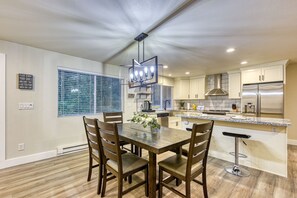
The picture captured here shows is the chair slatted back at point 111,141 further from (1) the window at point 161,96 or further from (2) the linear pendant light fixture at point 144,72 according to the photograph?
(1) the window at point 161,96

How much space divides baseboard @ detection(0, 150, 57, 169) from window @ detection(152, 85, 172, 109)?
378 cm

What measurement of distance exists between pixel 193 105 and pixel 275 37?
392 centimetres

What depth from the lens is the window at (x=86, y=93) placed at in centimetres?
352

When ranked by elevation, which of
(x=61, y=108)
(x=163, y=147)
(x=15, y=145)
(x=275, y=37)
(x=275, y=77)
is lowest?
(x=15, y=145)

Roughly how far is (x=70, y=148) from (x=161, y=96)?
3.96m

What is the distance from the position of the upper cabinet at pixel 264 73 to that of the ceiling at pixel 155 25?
0.54 m

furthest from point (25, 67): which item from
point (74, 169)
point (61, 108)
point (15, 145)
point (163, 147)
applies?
point (163, 147)

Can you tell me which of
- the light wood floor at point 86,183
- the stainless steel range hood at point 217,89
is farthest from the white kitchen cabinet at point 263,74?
the light wood floor at point 86,183

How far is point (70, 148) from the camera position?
341cm

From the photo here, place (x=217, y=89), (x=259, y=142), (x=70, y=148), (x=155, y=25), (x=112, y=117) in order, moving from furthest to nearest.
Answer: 1. (x=217, y=89)
2. (x=70, y=148)
3. (x=112, y=117)
4. (x=259, y=142)
5. (x=155, y=25)

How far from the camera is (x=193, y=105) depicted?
20.0 ft

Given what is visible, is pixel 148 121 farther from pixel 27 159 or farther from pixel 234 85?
pixel 234 85

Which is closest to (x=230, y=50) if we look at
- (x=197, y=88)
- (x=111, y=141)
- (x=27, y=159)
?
(x=197, y=88)

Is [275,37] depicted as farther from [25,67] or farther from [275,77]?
[25,67]
